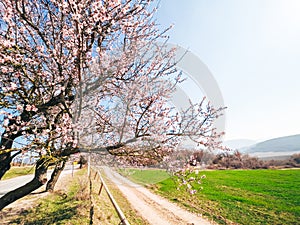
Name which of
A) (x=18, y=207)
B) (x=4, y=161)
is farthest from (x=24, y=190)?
(x=18, y=207)

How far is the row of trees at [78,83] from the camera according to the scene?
13.0ft

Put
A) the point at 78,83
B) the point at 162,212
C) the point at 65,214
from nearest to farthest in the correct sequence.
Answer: the point at 78,83
the point at 65,214
the point at 162,212

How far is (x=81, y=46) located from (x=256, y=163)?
46771 millimetres

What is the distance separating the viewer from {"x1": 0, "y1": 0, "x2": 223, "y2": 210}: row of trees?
3.97 meters

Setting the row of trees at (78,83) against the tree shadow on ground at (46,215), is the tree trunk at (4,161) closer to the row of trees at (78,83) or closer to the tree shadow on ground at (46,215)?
the row of trees at (78,83)

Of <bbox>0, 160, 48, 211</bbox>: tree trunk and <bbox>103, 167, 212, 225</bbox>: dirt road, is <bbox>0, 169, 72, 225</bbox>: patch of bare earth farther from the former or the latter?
<bbox>103, 167, 212, 225</bbox>: dirt road

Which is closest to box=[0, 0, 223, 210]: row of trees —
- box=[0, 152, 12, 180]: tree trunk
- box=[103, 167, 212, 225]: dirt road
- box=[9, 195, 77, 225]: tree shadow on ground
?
box=[0, 152, 12, 180]: tree trunk

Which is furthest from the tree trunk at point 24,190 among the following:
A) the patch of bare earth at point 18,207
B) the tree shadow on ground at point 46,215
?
the patch of bare earth at point 18,207

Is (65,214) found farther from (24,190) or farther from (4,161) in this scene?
(4,161)

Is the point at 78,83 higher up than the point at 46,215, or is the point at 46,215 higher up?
the point at 78,83

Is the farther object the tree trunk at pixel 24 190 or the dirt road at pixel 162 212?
the dirt road at pixel 162 212

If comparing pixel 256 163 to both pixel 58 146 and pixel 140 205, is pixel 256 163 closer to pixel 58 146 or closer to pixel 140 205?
pixel 140 205

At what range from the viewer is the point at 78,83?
404 cm

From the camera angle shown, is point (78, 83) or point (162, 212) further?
point (162, 212)
